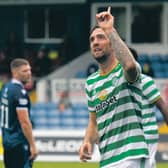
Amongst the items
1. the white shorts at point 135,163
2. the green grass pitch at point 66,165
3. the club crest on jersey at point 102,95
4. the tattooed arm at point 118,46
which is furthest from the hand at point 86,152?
the green grass pitch at point 66,165

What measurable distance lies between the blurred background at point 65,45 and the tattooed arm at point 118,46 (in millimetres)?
13809

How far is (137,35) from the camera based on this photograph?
25.4 metres

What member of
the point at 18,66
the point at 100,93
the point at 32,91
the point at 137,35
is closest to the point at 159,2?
the point at 137,35

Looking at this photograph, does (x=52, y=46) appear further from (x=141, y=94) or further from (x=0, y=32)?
(x=141, y=94)

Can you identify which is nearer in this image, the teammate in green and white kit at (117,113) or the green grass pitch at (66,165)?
the teammate in green and white kit at (117,113)

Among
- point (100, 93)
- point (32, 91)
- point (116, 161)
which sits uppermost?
point (100, 93)

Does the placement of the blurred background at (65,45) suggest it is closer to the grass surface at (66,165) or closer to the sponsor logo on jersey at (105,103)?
the grass surface at (66,165)

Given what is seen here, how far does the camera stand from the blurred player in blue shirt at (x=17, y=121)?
9.29 meters

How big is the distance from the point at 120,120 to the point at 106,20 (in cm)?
75

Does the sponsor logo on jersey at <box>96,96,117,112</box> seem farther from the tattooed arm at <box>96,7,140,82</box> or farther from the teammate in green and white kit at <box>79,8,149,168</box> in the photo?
the tattooed arm at <box>96,7,140,82</box>

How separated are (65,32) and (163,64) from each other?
14.0ft

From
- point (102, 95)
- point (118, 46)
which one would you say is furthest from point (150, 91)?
point (118, 46)

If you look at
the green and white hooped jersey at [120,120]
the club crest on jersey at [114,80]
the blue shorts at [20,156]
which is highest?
the club crest on jersey at [114,80]

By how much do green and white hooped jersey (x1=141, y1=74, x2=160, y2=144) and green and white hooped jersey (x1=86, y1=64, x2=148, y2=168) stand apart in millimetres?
518
